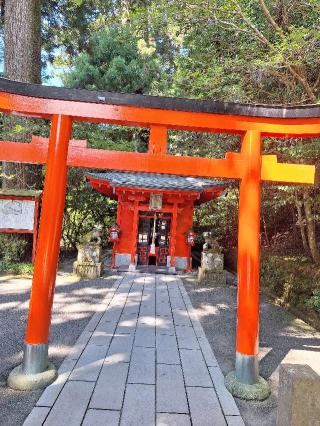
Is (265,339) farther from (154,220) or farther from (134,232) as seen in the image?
(154,220)

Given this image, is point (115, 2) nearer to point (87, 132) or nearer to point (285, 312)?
point (87, 132)

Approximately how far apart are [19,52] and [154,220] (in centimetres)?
711

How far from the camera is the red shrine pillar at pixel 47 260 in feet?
11.6

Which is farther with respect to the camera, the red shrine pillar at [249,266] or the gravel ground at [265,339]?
the red shrine pillar at [249,266]

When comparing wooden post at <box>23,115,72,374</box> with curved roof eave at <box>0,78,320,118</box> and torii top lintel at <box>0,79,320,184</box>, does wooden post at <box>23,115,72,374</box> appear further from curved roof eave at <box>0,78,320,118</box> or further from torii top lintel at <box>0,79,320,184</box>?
curved roof eave at <box>0,78,320,118</box>

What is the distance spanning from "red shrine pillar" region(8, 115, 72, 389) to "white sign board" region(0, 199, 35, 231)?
19.7 feet

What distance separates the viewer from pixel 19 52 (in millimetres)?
9852

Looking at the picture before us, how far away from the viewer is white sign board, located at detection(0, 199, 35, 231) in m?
9.08

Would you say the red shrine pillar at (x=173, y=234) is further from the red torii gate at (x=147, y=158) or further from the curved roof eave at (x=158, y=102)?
the curved roof eave at (x=158, y=102)

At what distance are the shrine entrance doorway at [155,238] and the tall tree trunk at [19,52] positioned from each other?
4447mm

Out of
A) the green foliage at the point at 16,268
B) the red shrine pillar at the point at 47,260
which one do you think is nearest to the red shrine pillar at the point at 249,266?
the red shrine pillar at the point at 47,260

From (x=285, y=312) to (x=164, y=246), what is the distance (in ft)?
18.1

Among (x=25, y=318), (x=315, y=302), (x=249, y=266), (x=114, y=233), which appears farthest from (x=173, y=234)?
(x=249, y=266)

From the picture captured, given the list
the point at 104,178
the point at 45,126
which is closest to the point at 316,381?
the point at 104,178
